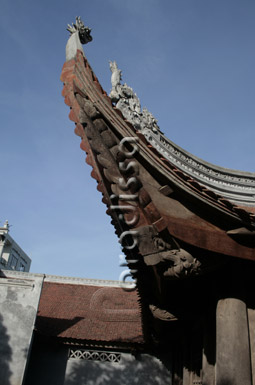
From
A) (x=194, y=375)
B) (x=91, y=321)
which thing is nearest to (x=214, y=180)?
(x=194, y=375)

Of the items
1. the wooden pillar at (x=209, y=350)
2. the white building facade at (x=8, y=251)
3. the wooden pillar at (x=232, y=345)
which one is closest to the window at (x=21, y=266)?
the white building facade at (x=8, y=251)

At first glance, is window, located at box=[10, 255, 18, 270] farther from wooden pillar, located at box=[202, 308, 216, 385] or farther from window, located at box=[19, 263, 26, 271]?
wooden pillar, located at box=[202, 308, 216, 385]

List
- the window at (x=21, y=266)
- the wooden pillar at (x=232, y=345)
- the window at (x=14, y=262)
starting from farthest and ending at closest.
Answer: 1. the window at (x=21, y=266)
2. the window at (x=14, y=262)
3. the wooden pillar at (x=232, y=345)

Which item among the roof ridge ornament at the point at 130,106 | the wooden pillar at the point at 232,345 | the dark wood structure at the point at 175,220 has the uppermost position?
the roof ridge ornament at the point at 130,106

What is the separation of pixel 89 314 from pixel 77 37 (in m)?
12.2

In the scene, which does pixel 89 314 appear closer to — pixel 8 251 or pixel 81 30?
pixel 81 30

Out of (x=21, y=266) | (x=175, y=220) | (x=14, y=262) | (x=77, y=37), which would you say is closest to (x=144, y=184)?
(x=175, y=220)

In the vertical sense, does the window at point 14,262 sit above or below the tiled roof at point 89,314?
above

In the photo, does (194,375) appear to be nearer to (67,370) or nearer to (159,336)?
(159,336)

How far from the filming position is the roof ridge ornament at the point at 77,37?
4375 millimetres

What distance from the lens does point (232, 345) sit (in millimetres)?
3307

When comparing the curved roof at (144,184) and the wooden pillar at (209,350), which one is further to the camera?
the wooden pillar at (209,350)

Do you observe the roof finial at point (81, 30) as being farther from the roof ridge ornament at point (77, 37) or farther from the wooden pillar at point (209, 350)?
the wooden pillar at point (209, 350)

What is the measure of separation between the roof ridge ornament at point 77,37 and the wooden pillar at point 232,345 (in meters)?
3.22
